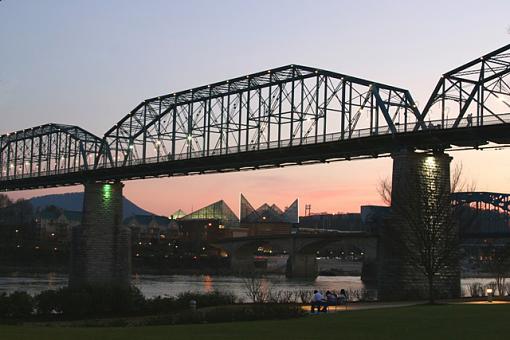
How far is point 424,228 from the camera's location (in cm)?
5784

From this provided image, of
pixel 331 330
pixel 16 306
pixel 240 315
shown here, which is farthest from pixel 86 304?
pixel 331 330

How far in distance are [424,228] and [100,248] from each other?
54.7m

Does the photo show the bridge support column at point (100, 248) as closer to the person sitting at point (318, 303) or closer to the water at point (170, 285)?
the water at point (170, 285)

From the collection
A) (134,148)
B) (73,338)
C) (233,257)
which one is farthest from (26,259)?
(73,338)

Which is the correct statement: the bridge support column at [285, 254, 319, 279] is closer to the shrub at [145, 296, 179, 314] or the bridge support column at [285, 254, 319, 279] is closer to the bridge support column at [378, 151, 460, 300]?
the bridge support column at [378, 151, 460, 300]

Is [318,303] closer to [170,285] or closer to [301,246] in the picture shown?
[170,285]

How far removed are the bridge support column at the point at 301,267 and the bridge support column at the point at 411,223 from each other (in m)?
99.4

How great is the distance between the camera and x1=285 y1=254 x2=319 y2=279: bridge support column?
165875 mm

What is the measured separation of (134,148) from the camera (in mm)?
119125

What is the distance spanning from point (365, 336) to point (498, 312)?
44.4 feet

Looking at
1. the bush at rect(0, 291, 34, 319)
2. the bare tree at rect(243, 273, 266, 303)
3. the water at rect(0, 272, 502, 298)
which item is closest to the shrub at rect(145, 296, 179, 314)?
the bare tree at rect(243, 273, 266, 303)

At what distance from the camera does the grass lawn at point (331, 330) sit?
85.9ft

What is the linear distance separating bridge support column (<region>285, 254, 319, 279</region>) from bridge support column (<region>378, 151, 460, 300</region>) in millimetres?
99410

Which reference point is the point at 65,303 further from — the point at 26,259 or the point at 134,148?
the point at 26,259
